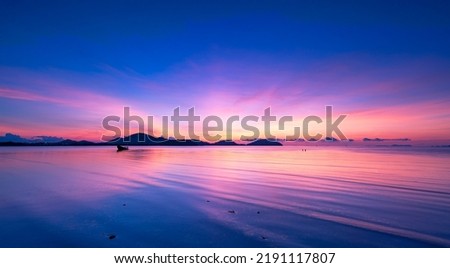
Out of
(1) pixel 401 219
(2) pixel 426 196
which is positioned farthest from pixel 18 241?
(2) pixel 426 196

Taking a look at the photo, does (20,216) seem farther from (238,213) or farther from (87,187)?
(238,213)

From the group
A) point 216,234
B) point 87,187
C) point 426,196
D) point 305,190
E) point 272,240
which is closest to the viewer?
point 272,240

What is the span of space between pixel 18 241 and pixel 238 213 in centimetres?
519

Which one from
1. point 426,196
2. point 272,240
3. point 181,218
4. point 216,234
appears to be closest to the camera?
point 272,240

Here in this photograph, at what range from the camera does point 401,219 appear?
269 inches

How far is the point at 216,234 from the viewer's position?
5.92 m

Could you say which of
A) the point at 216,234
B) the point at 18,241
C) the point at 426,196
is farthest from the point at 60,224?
the point at 426,196
